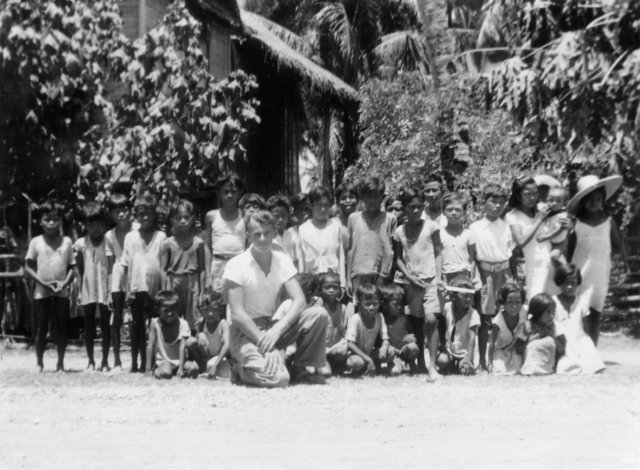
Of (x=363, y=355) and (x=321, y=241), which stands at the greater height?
(x=321, y=241)

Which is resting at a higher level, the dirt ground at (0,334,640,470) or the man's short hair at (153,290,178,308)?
the man's short hair at (153,290,178,308)

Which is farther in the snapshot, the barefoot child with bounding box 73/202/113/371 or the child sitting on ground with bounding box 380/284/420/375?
the barefoot child with bounding box 73/202/113/371

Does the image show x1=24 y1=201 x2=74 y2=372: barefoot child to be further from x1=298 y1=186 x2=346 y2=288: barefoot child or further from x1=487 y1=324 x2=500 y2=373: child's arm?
x1=487 y1=324 x2=500 y2=373: child's arm

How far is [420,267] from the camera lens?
783 cm

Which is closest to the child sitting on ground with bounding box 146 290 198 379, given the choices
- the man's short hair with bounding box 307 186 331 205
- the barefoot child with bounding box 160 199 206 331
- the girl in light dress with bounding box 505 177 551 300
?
the barefoot child with bounding box 160 199 206 331

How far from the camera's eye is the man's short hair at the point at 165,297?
25.5 feet

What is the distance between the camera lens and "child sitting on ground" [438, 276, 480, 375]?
7.71 metres

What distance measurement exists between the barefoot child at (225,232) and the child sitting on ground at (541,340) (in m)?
2.85

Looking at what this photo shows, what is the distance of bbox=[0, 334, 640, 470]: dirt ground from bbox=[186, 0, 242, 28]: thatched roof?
30.1 ft

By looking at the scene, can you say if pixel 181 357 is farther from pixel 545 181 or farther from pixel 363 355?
pixel 545 181

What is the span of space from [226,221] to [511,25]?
5212mm

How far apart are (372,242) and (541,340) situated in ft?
5.84

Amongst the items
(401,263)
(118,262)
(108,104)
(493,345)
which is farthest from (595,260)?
(108,104)

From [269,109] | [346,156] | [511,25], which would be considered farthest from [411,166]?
[346,156]
